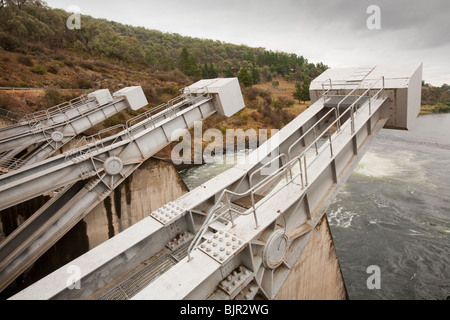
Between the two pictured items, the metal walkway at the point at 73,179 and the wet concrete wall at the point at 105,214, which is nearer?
the metal walkway at the point at 73,179

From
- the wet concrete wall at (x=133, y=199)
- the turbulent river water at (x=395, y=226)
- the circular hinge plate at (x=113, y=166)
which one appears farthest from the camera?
the turbulent river water at (x=395, y=226)

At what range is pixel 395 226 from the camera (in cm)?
1202

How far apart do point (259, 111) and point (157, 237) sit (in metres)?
34.4

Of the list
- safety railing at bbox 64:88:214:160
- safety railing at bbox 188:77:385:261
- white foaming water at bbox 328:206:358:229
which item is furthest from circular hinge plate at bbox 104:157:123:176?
white foaming water at bbox 328:206:358:229

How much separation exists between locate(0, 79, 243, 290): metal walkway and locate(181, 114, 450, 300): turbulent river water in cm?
861

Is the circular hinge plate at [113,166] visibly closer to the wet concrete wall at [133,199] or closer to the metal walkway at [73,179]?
the metal walkway at [73,179]

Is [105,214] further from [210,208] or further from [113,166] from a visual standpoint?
[210,208]

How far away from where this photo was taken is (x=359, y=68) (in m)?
7.09

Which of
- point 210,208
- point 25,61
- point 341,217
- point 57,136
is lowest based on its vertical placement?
point 341,217

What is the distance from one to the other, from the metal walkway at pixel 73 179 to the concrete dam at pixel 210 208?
30 millimetres

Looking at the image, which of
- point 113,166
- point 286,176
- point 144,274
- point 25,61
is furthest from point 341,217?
point 25,61

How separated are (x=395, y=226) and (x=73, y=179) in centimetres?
1403

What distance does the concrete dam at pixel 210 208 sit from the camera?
3.55 meters

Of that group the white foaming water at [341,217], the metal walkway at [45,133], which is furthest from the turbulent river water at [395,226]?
the metal walkway at [45,133]
